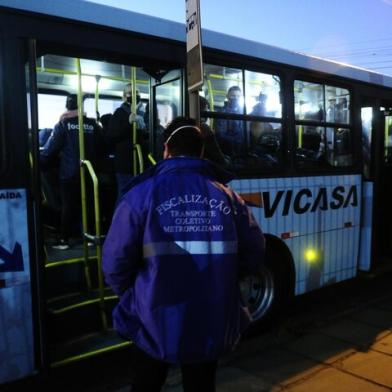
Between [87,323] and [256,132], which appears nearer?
[87,323]

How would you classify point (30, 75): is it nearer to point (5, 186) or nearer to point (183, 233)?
point (5, 186)

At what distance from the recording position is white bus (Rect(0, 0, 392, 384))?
319 centimetres

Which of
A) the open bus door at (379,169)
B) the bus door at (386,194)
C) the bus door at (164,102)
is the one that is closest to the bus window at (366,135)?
the open bus door at (379,169)

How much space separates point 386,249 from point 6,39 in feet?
18.0

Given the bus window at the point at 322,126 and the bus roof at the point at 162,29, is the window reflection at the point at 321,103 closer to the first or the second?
the bus window at the point at 322,126

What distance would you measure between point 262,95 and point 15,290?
2725mm

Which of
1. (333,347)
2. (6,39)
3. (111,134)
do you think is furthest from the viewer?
(111,134)

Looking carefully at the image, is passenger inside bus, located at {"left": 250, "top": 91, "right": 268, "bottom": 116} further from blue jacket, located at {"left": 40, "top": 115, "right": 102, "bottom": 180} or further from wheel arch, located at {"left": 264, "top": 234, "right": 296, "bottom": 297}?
blue jacket, located at {"left": 40, "top": 115, "right": 102, "bottom": 180}

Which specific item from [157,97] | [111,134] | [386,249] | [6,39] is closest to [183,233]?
[6,39]

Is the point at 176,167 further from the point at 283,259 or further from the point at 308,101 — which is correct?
the point at 308,101

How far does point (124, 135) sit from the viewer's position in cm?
489

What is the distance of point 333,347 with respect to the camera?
4523 millimetres

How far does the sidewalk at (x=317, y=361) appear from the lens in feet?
12.4

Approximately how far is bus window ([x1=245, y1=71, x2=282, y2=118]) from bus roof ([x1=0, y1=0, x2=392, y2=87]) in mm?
185
